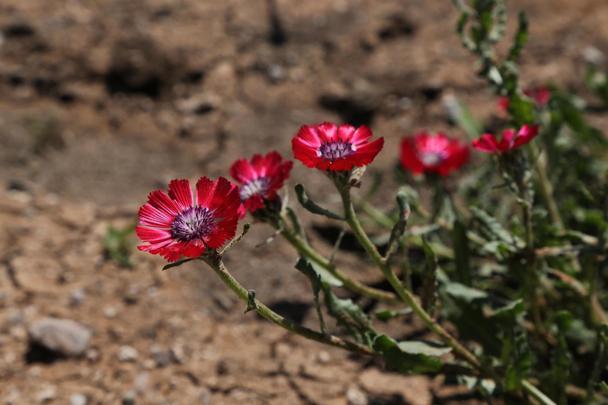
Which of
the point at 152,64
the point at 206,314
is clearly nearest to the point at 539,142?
the point at 206,314

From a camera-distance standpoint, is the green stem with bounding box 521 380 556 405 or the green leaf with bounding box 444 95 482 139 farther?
the green leaf with bounding box 444 95 482 139

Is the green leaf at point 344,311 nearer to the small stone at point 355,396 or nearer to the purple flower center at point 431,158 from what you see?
the small stone at point 355,396

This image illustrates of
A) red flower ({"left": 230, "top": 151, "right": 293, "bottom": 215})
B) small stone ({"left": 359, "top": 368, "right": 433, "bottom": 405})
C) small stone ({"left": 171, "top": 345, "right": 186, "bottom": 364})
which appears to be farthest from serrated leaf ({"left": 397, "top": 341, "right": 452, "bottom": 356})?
small stone ({"left": 171, "top": 345, "right": 186, "bottom": 364})

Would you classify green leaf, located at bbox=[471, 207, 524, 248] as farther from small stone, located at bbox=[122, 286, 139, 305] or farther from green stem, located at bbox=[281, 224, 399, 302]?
small stone, located at bbox=[122, 286, 139, 305]

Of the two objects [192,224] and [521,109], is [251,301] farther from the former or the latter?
[521,109]

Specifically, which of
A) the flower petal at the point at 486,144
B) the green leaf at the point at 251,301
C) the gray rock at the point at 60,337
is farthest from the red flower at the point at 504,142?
the gray rock at the point at 60,337

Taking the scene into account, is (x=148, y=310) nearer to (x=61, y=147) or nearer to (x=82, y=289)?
(x=82, y=289)
